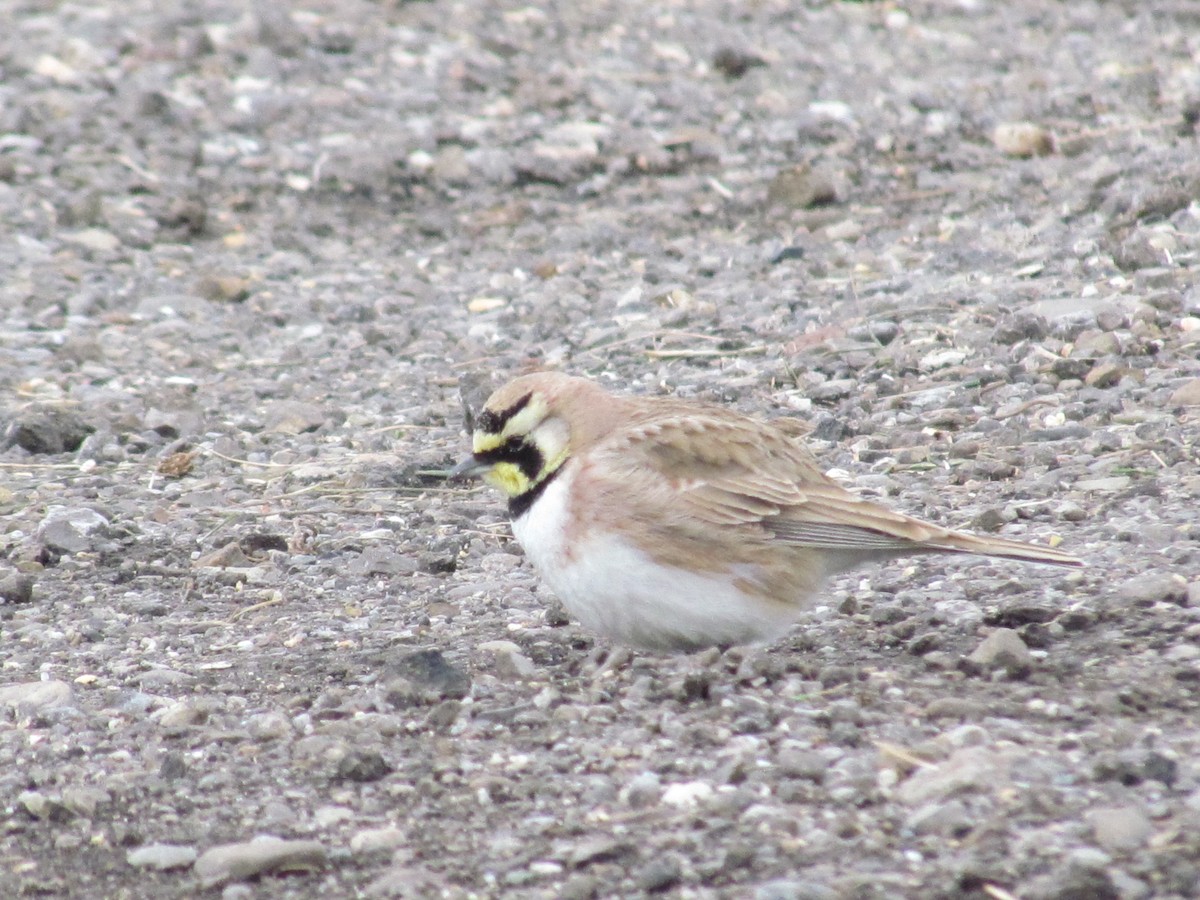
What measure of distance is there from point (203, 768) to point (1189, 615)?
3.17 meters

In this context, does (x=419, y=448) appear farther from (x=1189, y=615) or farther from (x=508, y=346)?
(x=1189, y=615)

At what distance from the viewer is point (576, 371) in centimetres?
935

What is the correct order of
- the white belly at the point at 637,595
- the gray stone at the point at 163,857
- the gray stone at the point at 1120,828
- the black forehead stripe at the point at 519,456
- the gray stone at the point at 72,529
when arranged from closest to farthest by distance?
the gray stone at the point at 1120,828 < the gray stone at the point at 163,857 < the white belly at the point at 637,595 < the black forehead stripe at the point at 519,456 < the gray stone at the point at 72,529

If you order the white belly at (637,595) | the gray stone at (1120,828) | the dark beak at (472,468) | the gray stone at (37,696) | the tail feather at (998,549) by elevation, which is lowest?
the gray stone at (37,696)

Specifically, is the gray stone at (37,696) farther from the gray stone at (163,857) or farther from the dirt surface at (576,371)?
the gray stone at (163,857)

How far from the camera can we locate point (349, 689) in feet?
19.2

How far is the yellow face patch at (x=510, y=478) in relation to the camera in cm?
608

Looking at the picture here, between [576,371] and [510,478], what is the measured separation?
3276 mm

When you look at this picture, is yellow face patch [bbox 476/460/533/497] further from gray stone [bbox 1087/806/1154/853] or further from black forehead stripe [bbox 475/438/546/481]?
gray stone [bbox 1087/806/1154/853]

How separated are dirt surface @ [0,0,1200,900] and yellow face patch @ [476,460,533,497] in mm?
574

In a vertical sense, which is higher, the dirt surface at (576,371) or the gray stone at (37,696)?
the dirt surface at (576,371)

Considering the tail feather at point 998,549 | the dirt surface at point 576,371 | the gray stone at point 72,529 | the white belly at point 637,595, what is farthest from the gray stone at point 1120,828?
the gray stone at point 72,529

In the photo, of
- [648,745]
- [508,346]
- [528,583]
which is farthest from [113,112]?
[648,745]

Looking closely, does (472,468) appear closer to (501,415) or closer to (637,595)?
(501,415)
